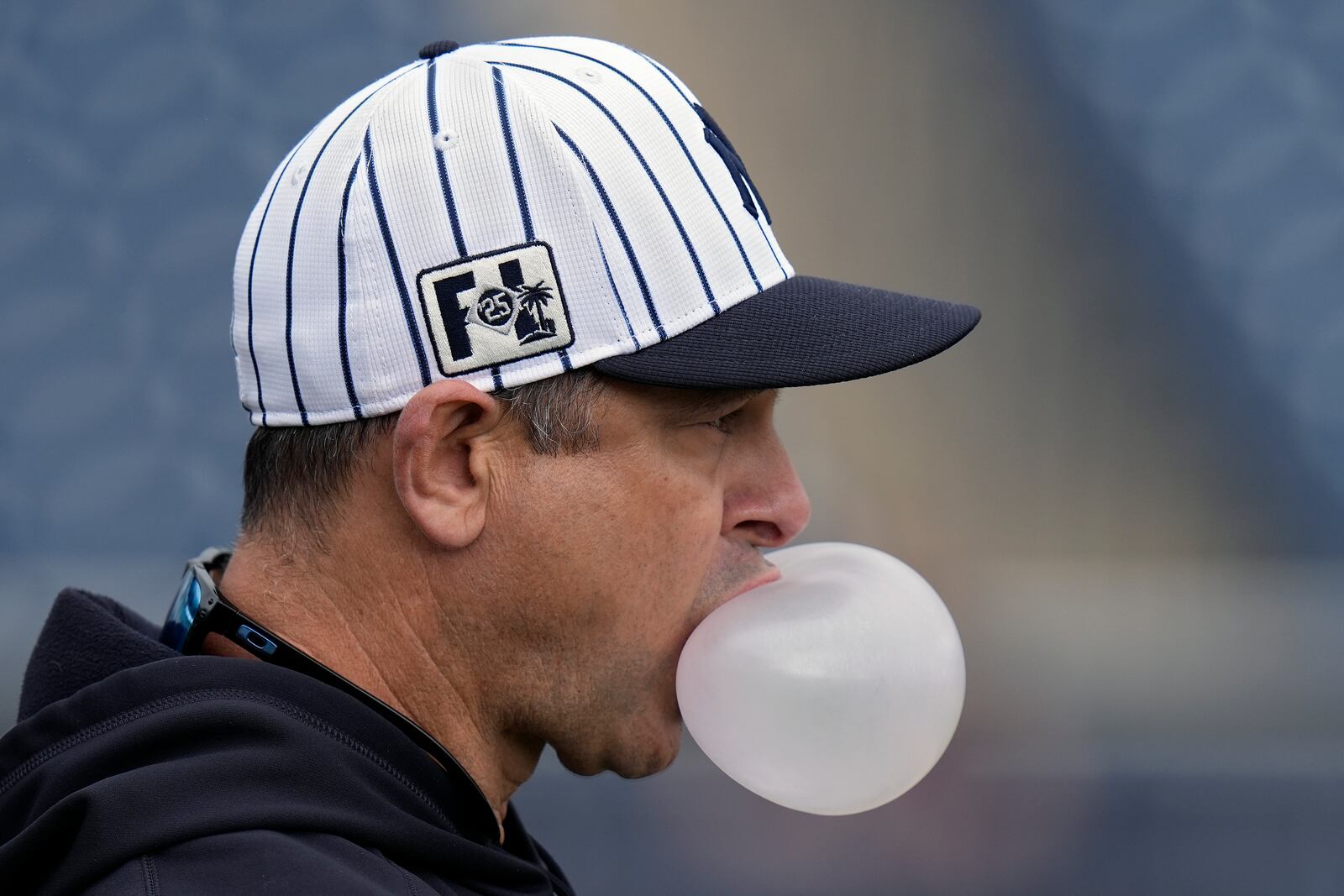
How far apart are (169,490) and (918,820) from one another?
4.69ft

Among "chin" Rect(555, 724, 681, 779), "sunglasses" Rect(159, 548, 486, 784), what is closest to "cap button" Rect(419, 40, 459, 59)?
"sunglasses" Rect(159, 548, 486, 784)

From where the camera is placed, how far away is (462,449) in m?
1.10

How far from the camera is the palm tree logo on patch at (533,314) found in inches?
42.0

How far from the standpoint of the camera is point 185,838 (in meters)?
0.92

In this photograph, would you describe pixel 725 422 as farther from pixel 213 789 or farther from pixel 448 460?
pixel 213 789

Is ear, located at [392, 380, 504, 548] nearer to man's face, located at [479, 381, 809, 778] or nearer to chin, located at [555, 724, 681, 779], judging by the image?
man's face, located at [479, 381, 809, 778]

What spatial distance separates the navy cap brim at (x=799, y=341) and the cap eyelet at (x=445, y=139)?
0.68 ft

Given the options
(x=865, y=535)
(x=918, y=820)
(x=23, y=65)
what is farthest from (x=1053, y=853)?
(x=23, y=65)

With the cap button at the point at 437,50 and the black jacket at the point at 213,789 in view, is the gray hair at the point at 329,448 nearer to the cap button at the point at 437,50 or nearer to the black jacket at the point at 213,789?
the black jacket at the point at 213,789

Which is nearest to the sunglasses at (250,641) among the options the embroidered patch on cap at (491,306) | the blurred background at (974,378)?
the embroidered patch on cap at (491,306)

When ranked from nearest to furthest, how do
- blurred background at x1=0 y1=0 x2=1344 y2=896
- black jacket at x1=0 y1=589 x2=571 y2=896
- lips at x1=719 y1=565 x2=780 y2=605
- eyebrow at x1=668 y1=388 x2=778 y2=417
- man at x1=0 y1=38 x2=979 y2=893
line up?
black jacket at x1=0 y1=589 x2=571 y2=896 → man at x1=0 y1=38 x2=979 y2=893 → eyebrow at x1=668 y1=388 x2=778 y2=417 → lips at x1=719 y1=565 x2=780 y2=605 → blurred background at x1=0 y1=0 x2=1344 y2=896

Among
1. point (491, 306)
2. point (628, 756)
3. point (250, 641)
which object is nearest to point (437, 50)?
point (491, 306)

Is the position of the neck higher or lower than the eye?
lower

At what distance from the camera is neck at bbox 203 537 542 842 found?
113 centimetres
